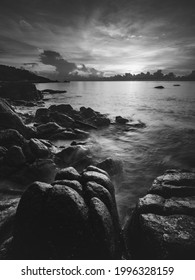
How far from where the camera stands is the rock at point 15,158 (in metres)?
7.92

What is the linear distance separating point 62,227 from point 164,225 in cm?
235

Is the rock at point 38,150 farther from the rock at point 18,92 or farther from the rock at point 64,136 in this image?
the rock at point 18,92

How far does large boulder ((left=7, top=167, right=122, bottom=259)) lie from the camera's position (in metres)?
3.50

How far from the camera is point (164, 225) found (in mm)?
4102

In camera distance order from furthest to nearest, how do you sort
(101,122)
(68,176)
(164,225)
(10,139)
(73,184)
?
(101,122) < (10,139) < (68,176) < (73,184) < (164,225)

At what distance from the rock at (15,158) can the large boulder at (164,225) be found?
559cm

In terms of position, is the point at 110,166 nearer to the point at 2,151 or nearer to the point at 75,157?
the point at 75,157

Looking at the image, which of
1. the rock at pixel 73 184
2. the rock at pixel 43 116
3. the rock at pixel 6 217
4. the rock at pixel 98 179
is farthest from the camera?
the rock at pixel 43 116

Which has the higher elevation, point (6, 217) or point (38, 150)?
point (38, 150)

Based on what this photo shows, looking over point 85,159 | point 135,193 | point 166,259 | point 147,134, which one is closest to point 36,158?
point 85,159

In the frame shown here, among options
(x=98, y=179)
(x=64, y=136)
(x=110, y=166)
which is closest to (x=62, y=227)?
(x=98, y=179)

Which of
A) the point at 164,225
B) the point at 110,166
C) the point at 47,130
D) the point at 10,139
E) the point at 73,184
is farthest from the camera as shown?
the point at 47,130

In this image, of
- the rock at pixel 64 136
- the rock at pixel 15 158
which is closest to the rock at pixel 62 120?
the rock at pixel 64 136
